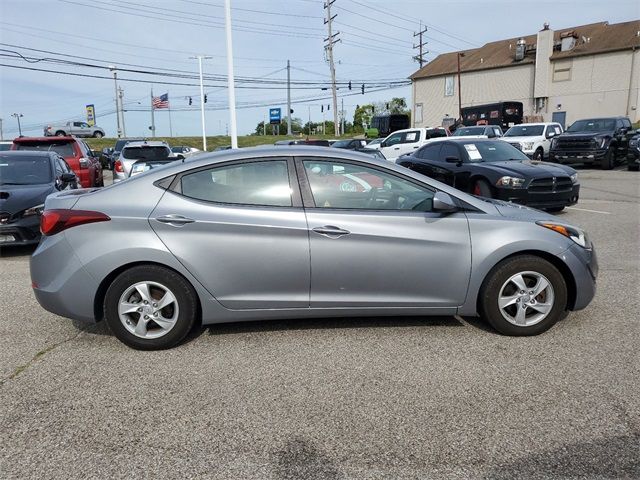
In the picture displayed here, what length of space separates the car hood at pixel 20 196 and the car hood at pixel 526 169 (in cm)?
750

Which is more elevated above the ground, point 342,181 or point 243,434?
point 342,181

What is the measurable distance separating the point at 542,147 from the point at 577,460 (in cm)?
2182

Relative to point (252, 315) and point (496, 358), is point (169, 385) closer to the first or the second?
point (252, 315)

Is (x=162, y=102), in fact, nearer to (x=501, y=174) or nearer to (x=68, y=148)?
(x=68, y=148)

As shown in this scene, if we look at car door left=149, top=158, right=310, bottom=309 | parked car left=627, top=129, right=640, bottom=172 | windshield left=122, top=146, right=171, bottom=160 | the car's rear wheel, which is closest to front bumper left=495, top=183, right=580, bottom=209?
car door left=149, top=158, right=310, bottom=309

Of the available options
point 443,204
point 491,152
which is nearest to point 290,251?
point 443,204

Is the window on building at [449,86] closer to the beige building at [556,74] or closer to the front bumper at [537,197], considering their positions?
the beige building at [556,74]

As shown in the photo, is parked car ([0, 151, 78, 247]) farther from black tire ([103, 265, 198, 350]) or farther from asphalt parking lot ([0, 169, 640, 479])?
black tire ([103, 265, 198, 350])

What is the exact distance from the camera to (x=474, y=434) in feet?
9.14

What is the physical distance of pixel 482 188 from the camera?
9531 millimetres

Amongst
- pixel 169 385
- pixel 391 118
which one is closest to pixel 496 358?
pixel 169 385

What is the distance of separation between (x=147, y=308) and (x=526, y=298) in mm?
2920

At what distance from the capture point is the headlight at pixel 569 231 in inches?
160

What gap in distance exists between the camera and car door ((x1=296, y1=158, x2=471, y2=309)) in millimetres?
3842
